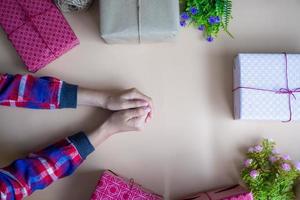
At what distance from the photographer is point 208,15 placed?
3.88 ft

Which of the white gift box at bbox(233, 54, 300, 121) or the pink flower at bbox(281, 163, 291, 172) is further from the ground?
the white gift box at bbox(233, 54, 300, 121)

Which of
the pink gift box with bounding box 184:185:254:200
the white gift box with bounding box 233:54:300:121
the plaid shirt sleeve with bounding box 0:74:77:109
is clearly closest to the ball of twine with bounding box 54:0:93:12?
the plaid shirt sleeve with bounding box 0:74:77:109

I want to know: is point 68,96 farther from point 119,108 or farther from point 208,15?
point 208,15

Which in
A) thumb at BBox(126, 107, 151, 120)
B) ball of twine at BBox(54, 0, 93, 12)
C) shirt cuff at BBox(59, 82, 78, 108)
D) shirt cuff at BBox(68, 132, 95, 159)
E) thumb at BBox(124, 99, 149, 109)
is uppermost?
ball of twine at BBox(54, 0, 93, 12)

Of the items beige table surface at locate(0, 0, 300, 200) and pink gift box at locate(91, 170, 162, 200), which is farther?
beige table surface at locate(0, 0, 300, 200)

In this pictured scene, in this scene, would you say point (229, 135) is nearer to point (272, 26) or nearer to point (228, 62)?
point (228, 62)

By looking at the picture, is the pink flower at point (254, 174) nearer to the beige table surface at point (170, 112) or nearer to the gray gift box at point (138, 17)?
the beige table surface at point (170, 112)

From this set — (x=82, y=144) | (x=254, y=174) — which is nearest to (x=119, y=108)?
(x=82, y=144)

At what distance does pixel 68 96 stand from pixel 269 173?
27.8 inches

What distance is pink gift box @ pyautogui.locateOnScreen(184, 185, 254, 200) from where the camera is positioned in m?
1.06

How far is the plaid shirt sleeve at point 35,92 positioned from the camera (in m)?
1.14

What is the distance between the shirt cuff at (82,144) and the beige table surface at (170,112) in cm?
7

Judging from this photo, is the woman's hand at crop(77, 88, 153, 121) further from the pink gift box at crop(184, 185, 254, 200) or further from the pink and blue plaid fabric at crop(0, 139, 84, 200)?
the pink gift box at crop(184, 185, 254, 200)

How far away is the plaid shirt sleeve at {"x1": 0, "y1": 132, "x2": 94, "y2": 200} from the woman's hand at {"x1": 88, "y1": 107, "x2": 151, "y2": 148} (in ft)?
0.12
